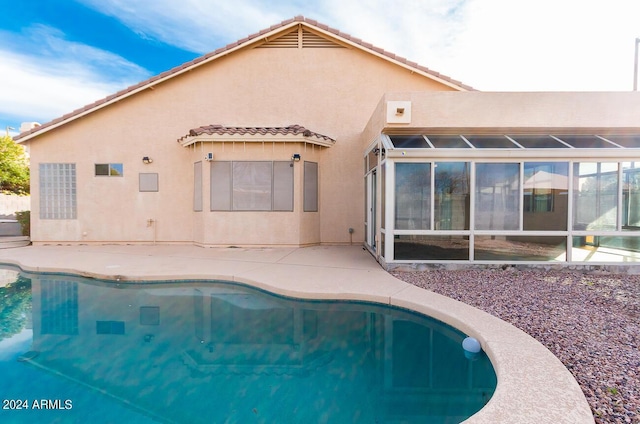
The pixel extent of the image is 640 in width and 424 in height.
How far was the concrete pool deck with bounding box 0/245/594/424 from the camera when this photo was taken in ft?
9.95

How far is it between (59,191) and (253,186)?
8690mm

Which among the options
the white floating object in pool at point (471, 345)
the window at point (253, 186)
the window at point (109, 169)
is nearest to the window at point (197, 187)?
the window at point (253, 186)

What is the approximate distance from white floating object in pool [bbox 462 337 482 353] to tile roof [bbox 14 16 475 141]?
38.1 ft

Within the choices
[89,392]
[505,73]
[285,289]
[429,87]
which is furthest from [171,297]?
[505,73]

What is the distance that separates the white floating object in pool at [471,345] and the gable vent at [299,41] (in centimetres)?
1275

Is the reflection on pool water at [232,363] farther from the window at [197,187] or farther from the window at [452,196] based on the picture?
the window at [197,187]

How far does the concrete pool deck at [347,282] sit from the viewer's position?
3033 millimetres

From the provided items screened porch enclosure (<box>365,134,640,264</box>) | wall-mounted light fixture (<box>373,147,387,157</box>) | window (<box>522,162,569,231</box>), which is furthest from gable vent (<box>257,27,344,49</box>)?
window (<box>522,162,569,231</box>)

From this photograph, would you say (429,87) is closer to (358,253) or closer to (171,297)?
(358,253)

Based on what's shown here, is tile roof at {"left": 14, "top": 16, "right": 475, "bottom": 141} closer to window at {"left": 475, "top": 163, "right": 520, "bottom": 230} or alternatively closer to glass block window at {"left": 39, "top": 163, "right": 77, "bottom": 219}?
glass block window at {"left": 39, "top": 163, "right": 77, "bottom": 219}

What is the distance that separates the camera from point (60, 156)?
13.6 meters

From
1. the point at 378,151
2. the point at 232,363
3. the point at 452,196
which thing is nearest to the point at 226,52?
the point at 378,151

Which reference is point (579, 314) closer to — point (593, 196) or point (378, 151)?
point (593, 196)

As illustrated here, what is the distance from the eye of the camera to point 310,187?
12922mm
